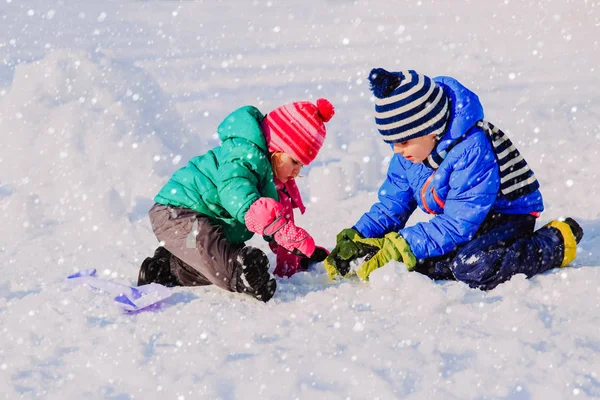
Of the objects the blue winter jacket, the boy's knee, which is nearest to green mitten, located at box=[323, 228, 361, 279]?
the blue winter jacket

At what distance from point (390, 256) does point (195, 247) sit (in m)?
0.89

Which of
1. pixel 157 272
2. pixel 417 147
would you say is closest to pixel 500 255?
pixel 417 147

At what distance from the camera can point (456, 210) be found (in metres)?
3.06

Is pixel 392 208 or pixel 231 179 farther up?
pixel 231 179

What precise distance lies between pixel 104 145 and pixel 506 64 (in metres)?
5.55

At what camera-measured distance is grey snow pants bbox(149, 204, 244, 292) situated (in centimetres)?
297

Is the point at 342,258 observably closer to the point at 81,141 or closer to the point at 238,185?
the point at 238,185

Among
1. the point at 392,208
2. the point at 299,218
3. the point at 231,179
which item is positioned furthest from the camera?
the point at 299,218

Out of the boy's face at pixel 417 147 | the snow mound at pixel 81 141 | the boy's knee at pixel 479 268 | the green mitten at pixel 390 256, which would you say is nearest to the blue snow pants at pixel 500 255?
the boy's knee at pixel 479 268

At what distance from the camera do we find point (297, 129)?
311 cm

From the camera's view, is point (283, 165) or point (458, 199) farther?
point (283, 165)

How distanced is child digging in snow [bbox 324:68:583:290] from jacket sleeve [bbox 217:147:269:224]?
0.55m

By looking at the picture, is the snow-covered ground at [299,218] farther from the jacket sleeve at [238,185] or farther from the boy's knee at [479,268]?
the jacket sleeve at [238,185]

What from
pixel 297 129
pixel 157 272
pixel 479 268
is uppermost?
pixel 297 129
